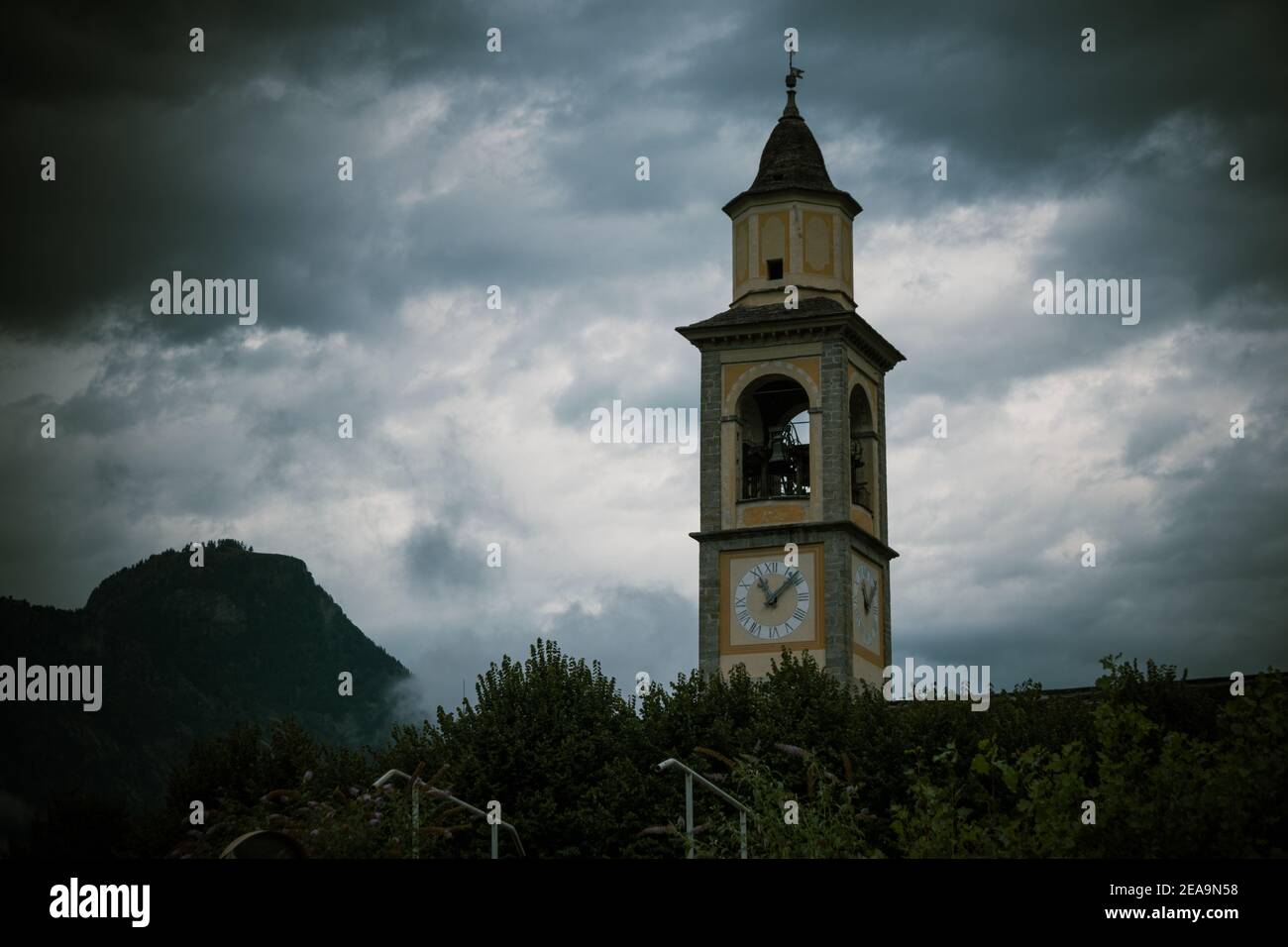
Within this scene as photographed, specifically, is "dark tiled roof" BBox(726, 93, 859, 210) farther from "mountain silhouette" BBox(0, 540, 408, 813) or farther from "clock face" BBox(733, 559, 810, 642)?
"mountain silhouette" BBox(0, 540, 408, 813)

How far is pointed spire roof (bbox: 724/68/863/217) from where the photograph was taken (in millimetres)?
66438

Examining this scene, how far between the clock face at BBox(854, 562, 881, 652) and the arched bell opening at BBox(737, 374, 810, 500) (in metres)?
3.20

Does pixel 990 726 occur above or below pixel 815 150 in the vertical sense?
below

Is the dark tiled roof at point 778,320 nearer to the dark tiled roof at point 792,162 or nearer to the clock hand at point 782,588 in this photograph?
the dark tiled roof at point 792,162

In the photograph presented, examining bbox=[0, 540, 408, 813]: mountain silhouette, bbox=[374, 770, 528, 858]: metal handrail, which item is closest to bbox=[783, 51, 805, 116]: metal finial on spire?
bbox=[374, 770, 528, 858]: metal handrail

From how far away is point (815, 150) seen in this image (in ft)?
225

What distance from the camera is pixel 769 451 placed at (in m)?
65.4

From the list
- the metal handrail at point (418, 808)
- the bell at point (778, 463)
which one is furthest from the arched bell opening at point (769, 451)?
the metal handrail at point (418, 808)

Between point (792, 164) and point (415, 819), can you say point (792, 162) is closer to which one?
point (792, 164)

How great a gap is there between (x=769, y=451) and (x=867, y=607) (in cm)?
572
